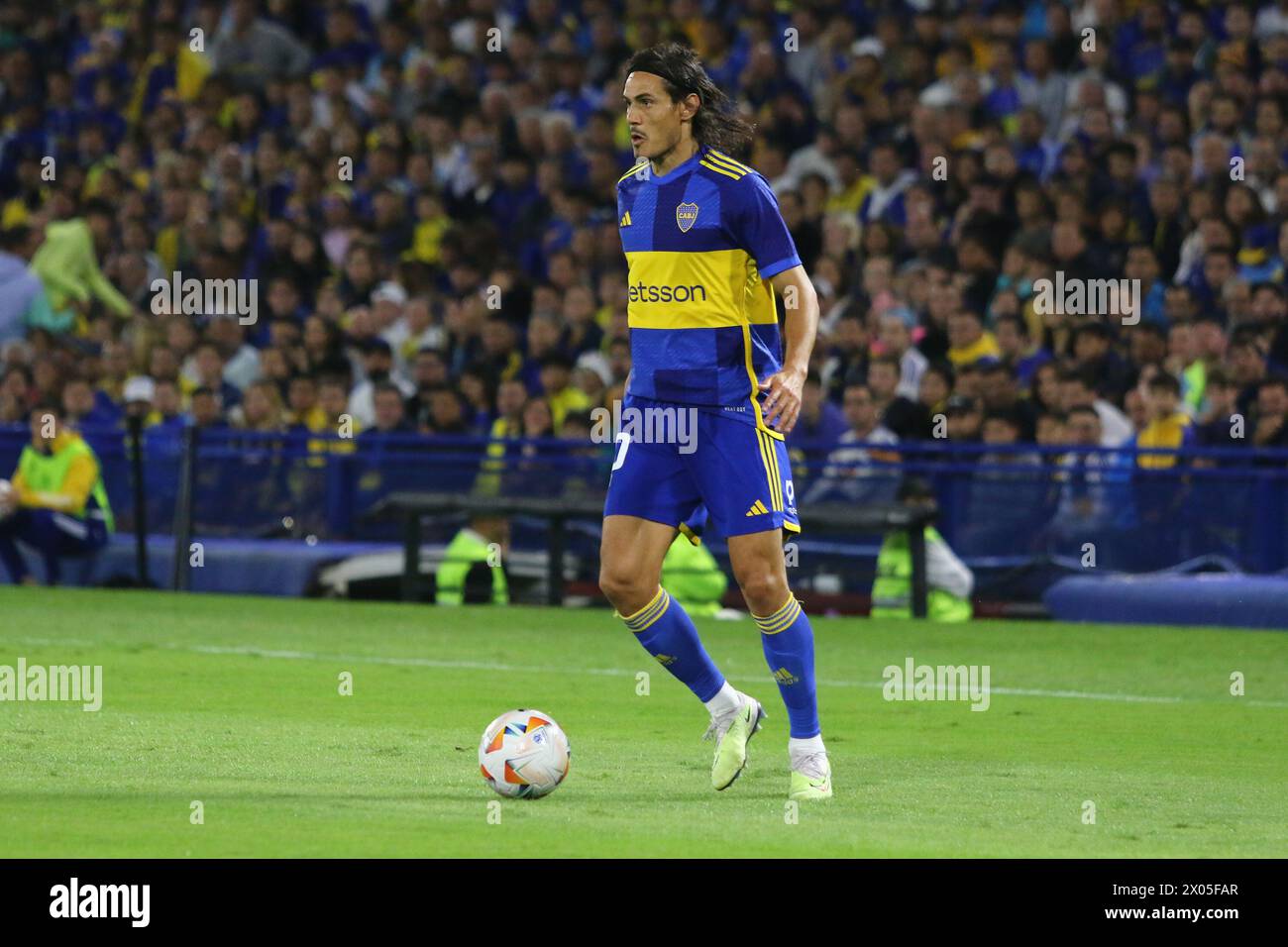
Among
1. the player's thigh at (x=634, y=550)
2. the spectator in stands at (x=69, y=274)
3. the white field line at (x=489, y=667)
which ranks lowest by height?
the white field line at (x=489, y=667)

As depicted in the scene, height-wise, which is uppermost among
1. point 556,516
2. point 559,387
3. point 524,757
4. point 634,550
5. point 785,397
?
point 559,387

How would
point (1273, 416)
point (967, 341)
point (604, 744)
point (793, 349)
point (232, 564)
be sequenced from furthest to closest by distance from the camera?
point (232, 564)
point (967, 341)
point (1273, 416)
point (604, 744)
point (793, 349)

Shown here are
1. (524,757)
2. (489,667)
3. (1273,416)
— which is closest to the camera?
(524,757)

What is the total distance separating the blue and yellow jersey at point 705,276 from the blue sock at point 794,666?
0.77 metres

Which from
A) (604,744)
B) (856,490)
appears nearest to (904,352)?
(856,490)

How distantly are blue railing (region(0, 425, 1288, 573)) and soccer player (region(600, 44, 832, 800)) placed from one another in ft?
26.5

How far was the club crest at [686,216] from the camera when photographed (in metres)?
8.31

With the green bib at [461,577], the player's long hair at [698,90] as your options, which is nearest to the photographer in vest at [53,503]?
the green bib at [461,577]

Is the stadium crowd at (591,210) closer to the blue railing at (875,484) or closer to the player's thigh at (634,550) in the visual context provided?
the blue railing at (875,484)

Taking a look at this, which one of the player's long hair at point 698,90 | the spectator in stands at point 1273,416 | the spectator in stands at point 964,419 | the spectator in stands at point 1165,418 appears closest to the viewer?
the player's long hair at point 698,90

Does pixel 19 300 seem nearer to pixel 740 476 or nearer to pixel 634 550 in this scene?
pixel 634 550

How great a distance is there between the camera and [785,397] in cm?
796

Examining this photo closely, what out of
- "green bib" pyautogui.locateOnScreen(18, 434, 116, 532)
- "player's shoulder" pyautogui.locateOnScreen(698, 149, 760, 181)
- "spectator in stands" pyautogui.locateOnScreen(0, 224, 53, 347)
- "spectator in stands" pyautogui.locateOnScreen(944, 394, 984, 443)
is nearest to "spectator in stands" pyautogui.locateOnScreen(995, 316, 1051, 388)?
"spectator in stands" pyautogui.locateOnScreen(944, 394, 984, 443)

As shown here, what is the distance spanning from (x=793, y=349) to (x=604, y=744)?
239 centimetres
